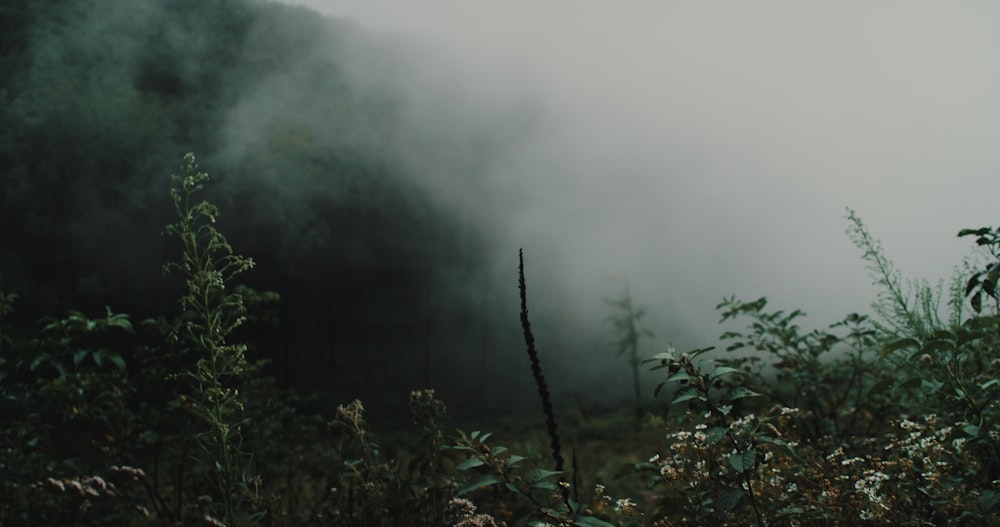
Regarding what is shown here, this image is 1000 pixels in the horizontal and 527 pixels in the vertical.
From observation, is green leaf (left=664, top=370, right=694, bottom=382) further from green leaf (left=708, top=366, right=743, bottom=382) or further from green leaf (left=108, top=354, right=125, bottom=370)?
green leaf (left=108, top=354, right=125, bottom=370)

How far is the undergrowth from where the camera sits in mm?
1322

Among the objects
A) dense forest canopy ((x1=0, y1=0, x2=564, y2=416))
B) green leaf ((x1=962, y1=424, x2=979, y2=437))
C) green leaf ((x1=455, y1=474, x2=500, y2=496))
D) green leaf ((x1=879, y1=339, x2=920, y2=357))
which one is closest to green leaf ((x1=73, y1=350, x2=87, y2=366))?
green leaf ((x1=455, y1=474, x2=500, y2=496))

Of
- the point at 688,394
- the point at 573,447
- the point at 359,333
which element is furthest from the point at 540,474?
the point at 359,333

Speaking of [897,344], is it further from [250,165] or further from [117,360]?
[250,165]

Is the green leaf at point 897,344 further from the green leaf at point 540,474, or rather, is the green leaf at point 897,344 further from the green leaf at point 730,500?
the green leaf at point 540,474

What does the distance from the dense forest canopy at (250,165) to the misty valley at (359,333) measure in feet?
0.16

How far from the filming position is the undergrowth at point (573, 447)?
1.32 metres

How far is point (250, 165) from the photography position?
30.9 ft

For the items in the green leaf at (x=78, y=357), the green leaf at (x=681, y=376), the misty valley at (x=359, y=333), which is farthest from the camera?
the green leaf at (x=78, y=357)

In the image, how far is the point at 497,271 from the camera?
1973 cm

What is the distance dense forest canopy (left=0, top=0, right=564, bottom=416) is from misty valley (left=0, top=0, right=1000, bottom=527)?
1.9 inches

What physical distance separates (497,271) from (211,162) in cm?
1185

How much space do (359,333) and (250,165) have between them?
6938 mm

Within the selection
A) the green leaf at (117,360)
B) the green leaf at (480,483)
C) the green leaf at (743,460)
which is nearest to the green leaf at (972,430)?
the green leaf at (743,460)
